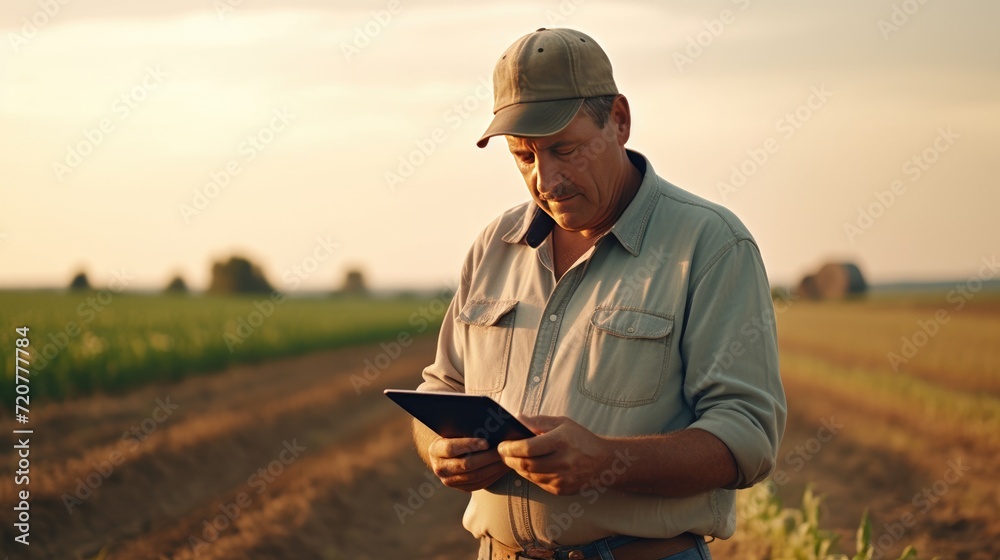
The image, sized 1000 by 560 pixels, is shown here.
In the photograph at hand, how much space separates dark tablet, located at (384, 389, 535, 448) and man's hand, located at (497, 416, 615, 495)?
0.06 m

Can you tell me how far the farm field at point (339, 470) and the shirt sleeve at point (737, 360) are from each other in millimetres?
4008

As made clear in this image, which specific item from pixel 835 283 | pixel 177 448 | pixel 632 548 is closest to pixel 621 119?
pixel 632 548

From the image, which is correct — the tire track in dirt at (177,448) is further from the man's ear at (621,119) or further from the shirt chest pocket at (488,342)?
the man's ear at (621,119)

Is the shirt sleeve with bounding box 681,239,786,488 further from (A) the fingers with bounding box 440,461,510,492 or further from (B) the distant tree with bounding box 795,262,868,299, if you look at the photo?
(B) the distant tree with bounding box 795,262,868,299

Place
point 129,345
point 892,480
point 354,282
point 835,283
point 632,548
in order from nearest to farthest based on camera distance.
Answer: point 632,548
point 892,480
point 129,345
point 835,283
point 354,282

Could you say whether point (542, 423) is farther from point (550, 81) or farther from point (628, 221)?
point (550, 81)

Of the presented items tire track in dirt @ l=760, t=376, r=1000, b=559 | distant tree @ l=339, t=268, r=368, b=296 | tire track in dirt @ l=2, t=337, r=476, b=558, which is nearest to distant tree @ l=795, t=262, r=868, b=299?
tire track in dirt @ l=2, t=337, r=476, b=558

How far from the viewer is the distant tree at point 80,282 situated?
150 ft

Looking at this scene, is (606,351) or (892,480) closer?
(606,351)

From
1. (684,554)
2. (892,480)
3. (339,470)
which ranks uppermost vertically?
(684,554)

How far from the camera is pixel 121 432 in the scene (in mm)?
10836

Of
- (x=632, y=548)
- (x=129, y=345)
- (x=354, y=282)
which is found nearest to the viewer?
(x=632, y=548)

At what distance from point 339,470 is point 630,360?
695cm

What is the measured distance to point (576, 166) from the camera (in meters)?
2.56
